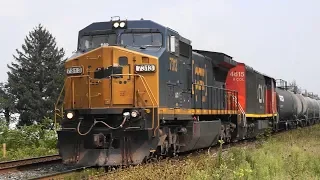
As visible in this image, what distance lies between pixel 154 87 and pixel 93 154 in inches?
78.5

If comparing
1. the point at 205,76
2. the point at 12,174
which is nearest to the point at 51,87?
the point at 205,76

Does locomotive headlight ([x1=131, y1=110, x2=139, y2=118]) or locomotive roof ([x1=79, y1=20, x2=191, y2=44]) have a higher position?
locomotive roof ([x1=79, y1=20, x2=191, y2=44])

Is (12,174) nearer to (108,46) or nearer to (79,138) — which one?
(79,138)

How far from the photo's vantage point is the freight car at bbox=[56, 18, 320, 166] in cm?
974

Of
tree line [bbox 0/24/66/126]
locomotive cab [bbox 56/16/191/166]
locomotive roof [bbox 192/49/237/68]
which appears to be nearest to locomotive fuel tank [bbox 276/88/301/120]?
locomotive roof [bbox 192/49/237/68]

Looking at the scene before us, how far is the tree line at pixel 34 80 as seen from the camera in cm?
4769

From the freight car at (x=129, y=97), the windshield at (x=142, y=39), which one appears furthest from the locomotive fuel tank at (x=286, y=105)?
the windshield at (x=142, y=39)

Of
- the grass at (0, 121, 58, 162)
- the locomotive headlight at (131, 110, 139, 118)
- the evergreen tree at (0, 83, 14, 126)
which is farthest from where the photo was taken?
the evergreen tree at (0, 83, 14, 126)

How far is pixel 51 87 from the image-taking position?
49.6 metres

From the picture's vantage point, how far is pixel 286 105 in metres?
29.3

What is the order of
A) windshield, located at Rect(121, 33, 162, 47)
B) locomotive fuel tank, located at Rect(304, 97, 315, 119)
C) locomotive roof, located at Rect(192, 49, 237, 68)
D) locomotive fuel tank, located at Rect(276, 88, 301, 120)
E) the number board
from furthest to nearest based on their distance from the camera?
locomotive fuel tank, located at Rect(304, 97, 315, 119)
locomotive fuel tank, located at Rect(276, 88, 301, 120)
locomotive roof, located at Rect(192, 49, 237, 68)
windshield, located at Rect(121, 33, 162, 47)
the number board

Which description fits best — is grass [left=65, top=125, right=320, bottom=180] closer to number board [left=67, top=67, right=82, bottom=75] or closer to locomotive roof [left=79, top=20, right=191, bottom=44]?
number board [left=67, top=67, right=82, bottom=75]

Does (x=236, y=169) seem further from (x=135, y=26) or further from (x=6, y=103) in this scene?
(x=6, y=103)

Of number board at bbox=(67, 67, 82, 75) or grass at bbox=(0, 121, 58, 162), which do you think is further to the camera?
grass at bbox=(0, 121, 58, 162)
